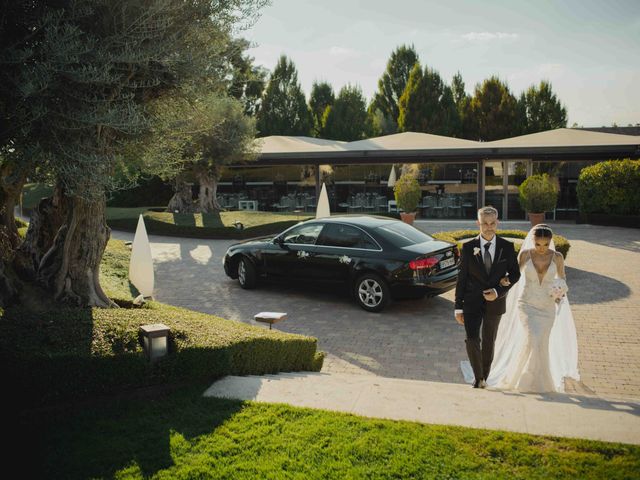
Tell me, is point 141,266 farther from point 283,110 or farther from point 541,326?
point 283,110

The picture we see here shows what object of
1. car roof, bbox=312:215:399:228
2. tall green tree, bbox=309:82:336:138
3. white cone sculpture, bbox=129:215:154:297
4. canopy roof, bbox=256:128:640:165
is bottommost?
white cone sculpture, bbox=129:215:154:297

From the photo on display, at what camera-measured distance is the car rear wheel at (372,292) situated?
909 cm

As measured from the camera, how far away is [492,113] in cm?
A: 4722

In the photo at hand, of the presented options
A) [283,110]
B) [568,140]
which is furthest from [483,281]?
[283,110]

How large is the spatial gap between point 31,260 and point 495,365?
657cm

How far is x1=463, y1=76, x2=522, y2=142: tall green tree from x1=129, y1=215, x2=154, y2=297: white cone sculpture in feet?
138

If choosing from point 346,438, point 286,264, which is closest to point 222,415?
point 346,438

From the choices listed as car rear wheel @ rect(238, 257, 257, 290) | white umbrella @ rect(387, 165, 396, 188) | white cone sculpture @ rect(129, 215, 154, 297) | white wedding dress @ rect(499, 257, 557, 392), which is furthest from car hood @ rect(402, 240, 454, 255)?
white umbrella @ rect(387, 165, 396, 188)

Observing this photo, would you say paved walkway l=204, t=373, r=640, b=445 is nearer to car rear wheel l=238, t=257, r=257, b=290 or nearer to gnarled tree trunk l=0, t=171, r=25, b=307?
gnarled tree trunk l=0, t=171, r=25, b=307

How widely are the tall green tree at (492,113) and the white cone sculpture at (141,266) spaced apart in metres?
42.2

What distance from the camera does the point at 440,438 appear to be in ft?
13.0

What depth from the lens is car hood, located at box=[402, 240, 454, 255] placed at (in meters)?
9.00

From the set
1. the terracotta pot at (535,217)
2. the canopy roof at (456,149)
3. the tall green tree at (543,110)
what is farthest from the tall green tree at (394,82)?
the terracotta pot at (535,217)

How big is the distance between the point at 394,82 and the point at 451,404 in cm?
5472
